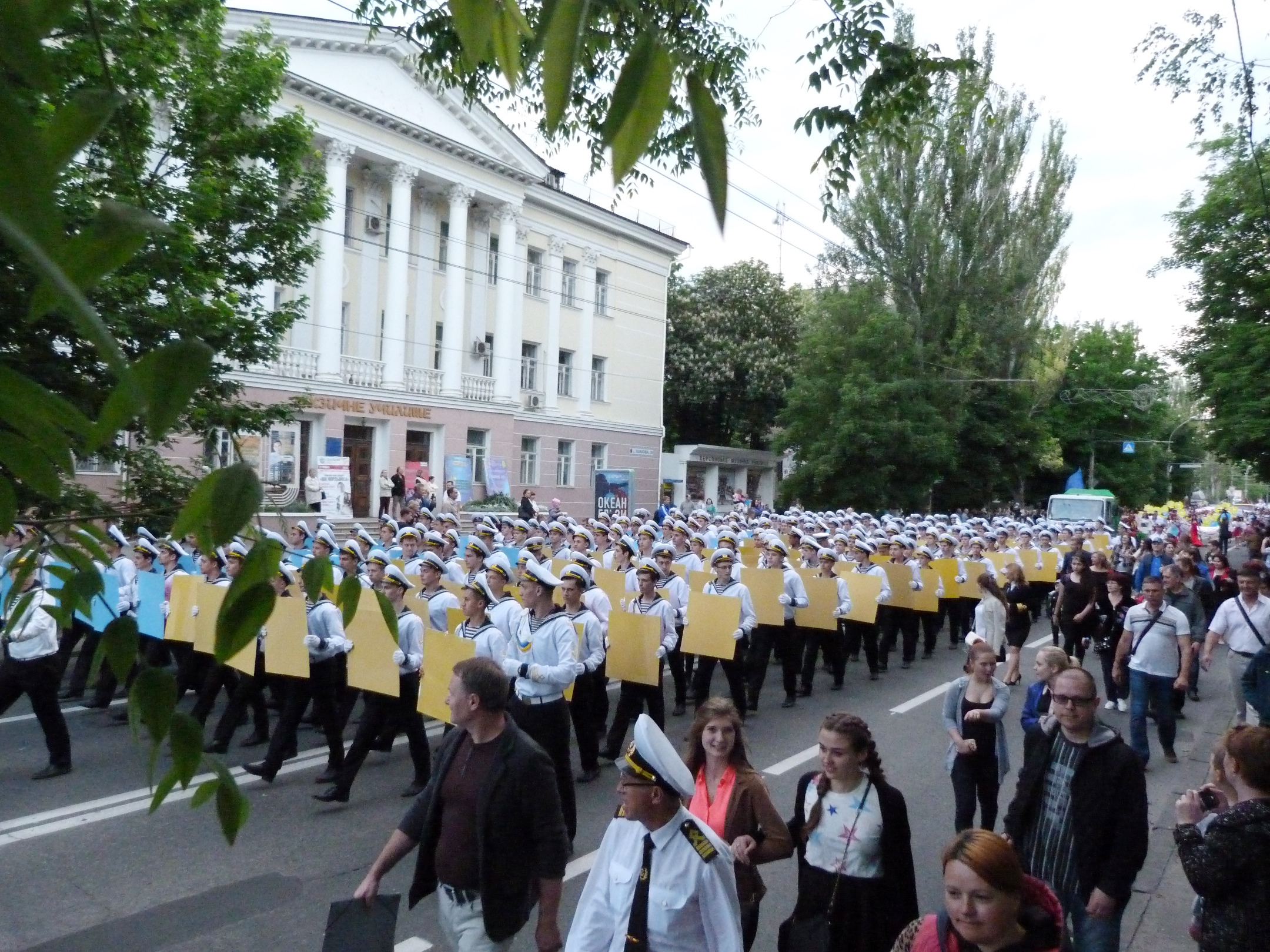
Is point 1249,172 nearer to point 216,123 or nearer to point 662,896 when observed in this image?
point 216,123

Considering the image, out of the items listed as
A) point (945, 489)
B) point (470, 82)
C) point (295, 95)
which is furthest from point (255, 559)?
point (945, 489)

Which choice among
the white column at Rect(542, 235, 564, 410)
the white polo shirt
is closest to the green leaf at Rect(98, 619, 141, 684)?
the white polo shirt

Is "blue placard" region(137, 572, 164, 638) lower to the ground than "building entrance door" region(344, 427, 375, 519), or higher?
lower

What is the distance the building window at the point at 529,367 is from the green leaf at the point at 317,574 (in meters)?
34.8

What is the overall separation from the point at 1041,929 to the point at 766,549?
9.43m

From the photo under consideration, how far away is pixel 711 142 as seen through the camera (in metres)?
0.99

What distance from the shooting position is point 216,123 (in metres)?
9.33

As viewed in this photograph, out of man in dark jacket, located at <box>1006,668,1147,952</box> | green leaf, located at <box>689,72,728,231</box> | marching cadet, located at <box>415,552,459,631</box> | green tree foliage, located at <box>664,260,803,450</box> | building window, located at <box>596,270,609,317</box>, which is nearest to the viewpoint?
green leaf, located at <box>689,72,728,231</box>

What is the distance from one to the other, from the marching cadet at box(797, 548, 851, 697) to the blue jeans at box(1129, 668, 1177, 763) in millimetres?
3795

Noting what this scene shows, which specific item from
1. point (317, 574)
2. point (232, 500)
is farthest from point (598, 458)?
point (232, 500)

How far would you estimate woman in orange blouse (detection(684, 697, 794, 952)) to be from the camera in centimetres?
393

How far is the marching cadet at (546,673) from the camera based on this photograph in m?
6.85

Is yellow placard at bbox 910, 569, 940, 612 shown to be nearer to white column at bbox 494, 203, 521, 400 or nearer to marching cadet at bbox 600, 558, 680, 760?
marching cadet at bbox 600, 558, 680, 760

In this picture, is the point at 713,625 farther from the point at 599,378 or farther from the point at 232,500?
the point at 599,378
